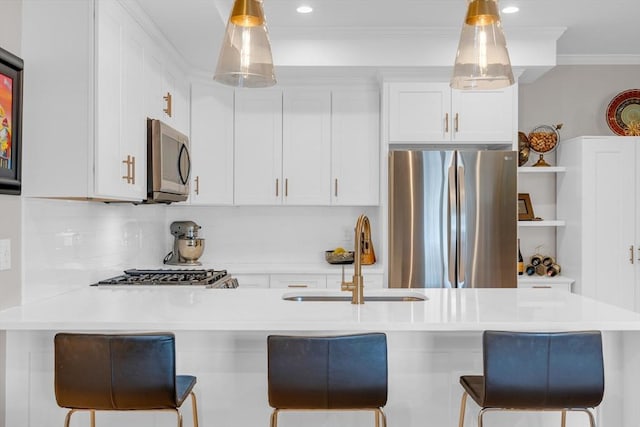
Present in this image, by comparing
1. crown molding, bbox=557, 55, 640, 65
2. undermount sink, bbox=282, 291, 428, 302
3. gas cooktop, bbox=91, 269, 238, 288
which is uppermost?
crown molding, bbox=557, 55, 640, 65

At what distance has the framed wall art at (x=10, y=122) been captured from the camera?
89.3 inches

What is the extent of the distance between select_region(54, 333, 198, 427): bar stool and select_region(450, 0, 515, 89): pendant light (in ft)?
4.61

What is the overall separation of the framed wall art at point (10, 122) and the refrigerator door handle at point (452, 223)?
270cm

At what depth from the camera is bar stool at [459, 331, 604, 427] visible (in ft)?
6.23

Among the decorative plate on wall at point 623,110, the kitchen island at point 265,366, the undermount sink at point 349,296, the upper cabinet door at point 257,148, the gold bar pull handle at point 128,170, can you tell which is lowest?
the kitchen island at point 265,366

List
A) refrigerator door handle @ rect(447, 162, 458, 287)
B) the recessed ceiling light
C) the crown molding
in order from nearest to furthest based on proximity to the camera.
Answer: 1. the recessed ceiling light
2. refrigerator door handle @ rect(447, 162, 458, 287)
3. the crown molding

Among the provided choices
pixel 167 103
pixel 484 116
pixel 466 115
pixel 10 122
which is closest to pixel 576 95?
pixel 484 116

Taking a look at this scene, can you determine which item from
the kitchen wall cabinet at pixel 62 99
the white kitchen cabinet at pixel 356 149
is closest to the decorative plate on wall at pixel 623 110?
the white kitchen cabinet at pixel 356 149

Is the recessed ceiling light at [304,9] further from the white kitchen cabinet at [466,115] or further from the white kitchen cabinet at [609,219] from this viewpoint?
the white kitchen cabinet at [609,219]

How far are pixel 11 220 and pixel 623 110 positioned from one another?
4.50m

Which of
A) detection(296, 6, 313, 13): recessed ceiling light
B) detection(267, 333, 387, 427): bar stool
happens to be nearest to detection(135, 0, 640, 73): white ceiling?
detection(296, 6, 313, 13): recessed ceiling light

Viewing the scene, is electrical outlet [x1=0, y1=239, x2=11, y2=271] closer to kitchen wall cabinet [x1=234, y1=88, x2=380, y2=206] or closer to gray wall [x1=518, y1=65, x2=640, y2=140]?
kitchen wall cabinet [x1=234, y1=88, x2=380, y2=206]

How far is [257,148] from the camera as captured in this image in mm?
4465

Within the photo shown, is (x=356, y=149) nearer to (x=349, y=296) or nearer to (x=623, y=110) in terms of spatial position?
(x=349, y=296)
